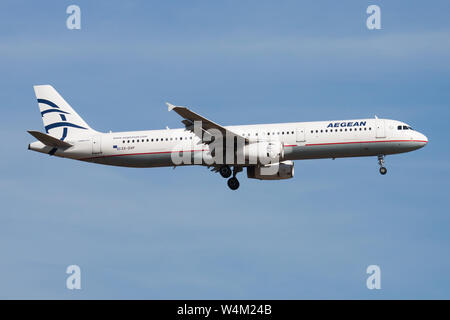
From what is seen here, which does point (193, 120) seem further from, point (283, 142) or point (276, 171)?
point (276, 171)

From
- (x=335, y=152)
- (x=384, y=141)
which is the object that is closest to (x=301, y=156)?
(x=335, y=152)

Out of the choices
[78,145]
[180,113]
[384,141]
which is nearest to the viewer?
[180,113]

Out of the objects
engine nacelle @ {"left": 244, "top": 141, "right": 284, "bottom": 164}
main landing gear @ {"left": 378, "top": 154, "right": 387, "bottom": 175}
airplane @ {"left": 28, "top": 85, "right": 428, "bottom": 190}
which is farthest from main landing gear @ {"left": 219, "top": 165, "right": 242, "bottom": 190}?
main landing gear @ {"left": 378, "top": 154, "right": 387, "bottom": 175}

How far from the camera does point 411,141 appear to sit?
2365 inches

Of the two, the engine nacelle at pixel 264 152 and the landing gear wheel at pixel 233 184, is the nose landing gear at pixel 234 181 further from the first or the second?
the engine nacelle at pixel 264 152

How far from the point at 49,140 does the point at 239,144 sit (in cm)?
1511

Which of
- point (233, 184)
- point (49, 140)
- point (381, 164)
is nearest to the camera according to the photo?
point (381, 164)

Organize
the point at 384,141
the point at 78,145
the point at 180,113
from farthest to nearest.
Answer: the point at 78,145
the point at 384,141
the point at 180,113

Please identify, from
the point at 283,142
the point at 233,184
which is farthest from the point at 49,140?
the point at 283,142

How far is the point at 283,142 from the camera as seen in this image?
5991cm

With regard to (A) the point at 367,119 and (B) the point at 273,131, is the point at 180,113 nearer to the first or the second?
(B) the point at 273,131

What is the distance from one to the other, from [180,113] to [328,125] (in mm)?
11761

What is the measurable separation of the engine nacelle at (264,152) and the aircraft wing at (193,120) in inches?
34.8

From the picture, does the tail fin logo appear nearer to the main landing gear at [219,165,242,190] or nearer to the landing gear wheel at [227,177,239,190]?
the main landing gear at [219,165,242,190]
